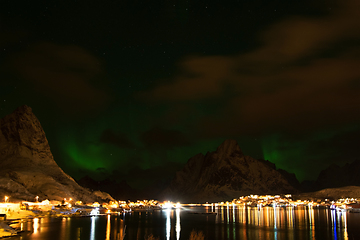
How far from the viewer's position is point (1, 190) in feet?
500

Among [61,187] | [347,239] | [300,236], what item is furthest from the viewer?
[61,187]

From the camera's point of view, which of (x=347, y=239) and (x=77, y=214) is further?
(x=77, y=214)

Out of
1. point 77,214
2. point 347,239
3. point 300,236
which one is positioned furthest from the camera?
point 77,214

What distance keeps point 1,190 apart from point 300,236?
133516 millimetres

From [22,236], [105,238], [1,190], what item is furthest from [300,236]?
[1,190]

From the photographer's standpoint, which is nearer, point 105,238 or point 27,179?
point 105,238

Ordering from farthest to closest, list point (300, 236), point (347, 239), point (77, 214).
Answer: point (77, 214) → point (300, 236) → point (347, 239)

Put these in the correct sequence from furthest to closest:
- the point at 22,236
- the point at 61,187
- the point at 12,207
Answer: the point at 61,187 → the point at 12,207 → the point at 22,236

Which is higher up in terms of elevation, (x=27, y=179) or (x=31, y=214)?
(x=27, y=179)

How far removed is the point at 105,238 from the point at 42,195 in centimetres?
12361

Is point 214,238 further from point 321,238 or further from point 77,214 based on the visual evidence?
point 77,214

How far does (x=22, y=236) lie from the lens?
206ft

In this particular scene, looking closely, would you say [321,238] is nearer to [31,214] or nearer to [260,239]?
[260,239]

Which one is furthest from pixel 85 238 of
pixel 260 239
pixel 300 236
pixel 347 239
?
pixel 347 239
